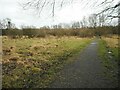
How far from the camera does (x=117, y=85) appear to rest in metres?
8.82

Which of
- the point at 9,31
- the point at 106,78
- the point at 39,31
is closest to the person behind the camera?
the point at 106,78

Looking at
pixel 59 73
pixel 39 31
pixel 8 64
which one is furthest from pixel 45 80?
pixel 39 31

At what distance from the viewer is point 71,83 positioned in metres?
9.04

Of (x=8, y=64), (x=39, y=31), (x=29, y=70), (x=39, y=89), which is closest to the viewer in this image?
(x=39, y=89)

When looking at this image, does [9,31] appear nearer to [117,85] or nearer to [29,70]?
[29,70]

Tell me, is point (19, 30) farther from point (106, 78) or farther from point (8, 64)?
point (106, 78)

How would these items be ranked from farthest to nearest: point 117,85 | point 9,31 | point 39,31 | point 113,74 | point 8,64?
point 39,31 < point 9,31 < point 8,64 < point 113,74 < point 117,85

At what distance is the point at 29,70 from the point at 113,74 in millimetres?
3702

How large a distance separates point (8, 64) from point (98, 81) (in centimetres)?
561

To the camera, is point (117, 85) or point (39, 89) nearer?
point (39, 89)

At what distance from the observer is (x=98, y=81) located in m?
9.41

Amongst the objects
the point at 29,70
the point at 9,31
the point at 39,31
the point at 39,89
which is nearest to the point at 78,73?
the point at 29,70

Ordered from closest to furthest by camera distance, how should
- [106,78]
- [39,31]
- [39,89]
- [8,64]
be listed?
[39,89] < [106,78] < [8,64] < [39,31]

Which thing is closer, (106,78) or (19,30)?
(106,78)
